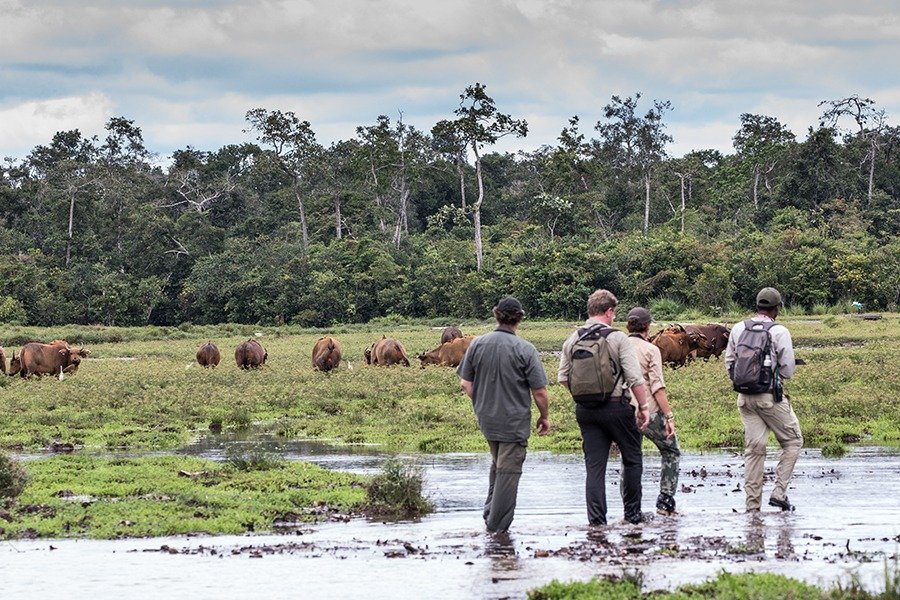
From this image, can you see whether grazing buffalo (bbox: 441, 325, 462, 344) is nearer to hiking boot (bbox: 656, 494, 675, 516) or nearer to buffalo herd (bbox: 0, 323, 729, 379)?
buffalo herd (bbox: 0, 323, 729, 379)

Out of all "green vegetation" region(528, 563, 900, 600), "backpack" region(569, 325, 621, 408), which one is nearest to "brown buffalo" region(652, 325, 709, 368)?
"backpack" region(569, 325, 621, 408)

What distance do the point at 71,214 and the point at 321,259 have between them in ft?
54.4

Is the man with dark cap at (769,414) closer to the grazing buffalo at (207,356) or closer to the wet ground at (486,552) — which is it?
the wet ground at (486,552)

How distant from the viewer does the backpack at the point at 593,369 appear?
1177cm

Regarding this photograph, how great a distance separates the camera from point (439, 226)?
78125mm

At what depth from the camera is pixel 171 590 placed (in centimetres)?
984

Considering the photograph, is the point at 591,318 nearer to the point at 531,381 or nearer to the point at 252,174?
the point at 531,381

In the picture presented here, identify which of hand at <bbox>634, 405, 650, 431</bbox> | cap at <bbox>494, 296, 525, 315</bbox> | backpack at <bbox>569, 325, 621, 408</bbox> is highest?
cap at <bbox>494, 296, 525, 315</bbox>

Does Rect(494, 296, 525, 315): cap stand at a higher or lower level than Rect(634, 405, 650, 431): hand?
higher

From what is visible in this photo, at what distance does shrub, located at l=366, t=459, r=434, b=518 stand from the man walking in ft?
7.25

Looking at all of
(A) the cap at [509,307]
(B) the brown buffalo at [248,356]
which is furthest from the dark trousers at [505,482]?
(B) the brown buffalo at [248,356]

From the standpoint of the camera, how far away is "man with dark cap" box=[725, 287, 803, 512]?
12711mm

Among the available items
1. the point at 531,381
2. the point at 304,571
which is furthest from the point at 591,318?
the point at 304,571

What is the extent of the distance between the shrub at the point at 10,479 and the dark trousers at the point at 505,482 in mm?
5773
